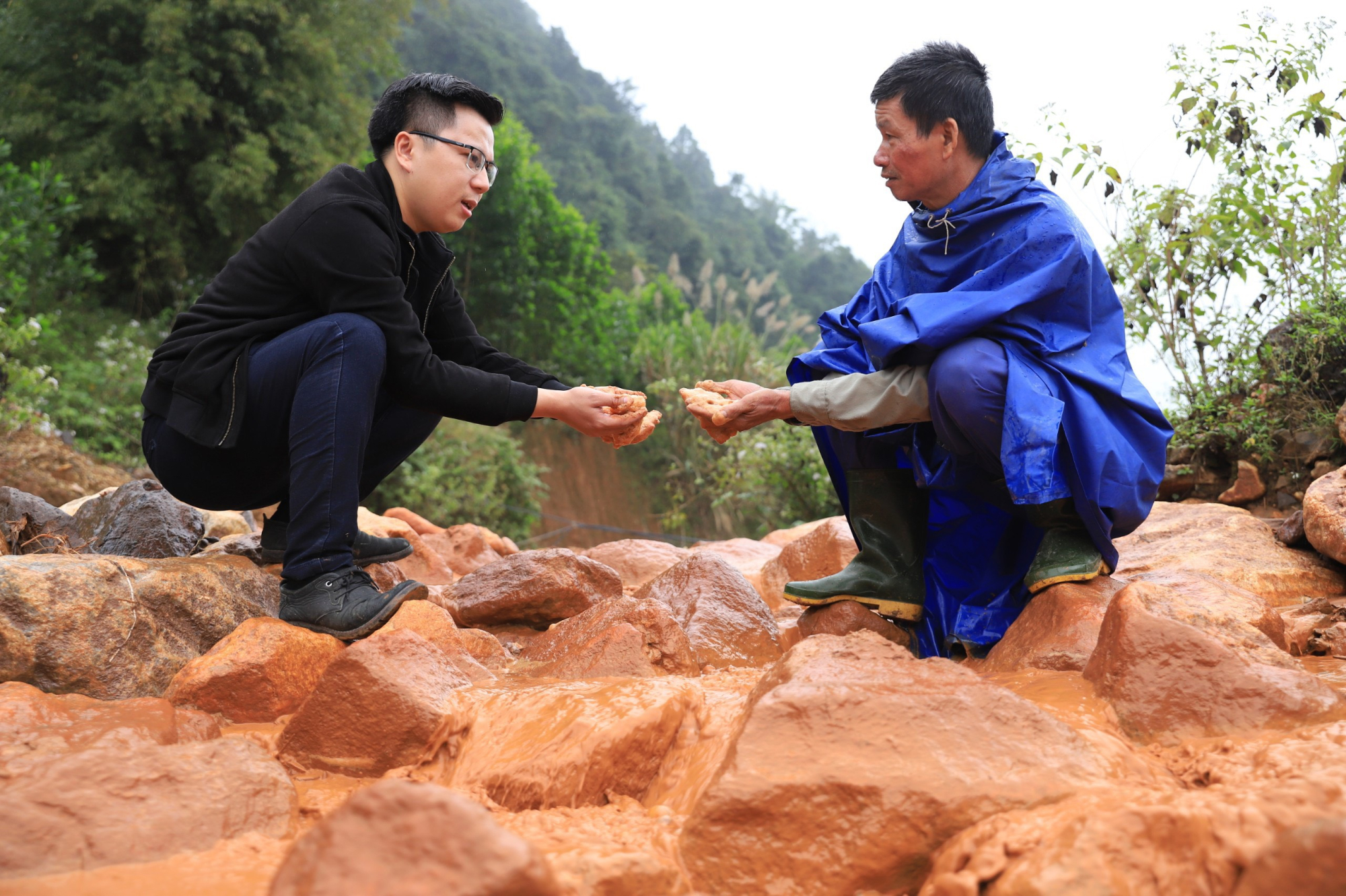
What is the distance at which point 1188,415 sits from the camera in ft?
15.9

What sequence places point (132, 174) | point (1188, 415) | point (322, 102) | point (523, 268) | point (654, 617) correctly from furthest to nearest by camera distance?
point (523, 268) → point (322, 102) → point (132, 174) → point (1188, 415) → point (654, 617)

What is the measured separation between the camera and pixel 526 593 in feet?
9.23

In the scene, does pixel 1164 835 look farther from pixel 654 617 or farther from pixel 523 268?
pixel 523 268

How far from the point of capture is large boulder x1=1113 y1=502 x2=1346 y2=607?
278 centimetres

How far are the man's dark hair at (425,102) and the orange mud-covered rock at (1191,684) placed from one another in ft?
6.15

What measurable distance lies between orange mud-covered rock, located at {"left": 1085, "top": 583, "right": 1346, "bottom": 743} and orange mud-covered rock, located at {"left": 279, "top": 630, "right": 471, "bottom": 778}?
1166 millimetres

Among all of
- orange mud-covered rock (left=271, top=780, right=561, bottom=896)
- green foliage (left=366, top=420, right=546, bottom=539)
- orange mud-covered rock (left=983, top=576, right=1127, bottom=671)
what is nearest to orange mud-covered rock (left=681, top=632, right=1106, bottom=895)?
orange mud-covered rock (left=271, top=780, right=561, bottom=896)

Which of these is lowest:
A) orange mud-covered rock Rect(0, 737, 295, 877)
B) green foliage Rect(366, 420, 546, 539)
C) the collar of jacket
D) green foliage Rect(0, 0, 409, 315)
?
green foliage Rect(366, 420, 546, 539)

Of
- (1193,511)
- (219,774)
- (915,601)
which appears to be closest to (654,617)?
(915,601)

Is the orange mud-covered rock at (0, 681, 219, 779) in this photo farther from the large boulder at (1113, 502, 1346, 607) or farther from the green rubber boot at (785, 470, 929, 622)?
the large boulder at (1113, 502, 1346, 607)

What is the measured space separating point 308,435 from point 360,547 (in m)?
0.63

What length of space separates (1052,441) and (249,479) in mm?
1919

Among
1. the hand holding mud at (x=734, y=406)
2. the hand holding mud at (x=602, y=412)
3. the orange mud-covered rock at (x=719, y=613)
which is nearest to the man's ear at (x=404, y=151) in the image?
the hand holding mud at (x=602, y=412)

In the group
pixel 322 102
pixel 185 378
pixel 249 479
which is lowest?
pixel 249 479
